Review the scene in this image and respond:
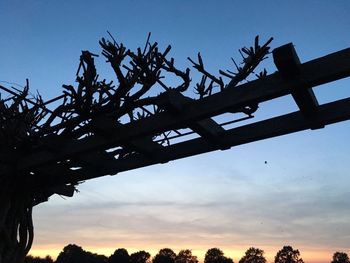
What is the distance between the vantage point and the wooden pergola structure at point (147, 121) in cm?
282

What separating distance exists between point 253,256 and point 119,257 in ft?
115

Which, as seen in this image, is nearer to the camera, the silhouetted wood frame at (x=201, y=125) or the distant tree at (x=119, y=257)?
Answer: the silhouetted wood frame at (x=201, y=125)

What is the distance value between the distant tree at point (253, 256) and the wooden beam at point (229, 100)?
93.4m

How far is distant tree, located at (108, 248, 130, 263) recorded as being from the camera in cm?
7300

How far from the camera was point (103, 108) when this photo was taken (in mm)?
3586

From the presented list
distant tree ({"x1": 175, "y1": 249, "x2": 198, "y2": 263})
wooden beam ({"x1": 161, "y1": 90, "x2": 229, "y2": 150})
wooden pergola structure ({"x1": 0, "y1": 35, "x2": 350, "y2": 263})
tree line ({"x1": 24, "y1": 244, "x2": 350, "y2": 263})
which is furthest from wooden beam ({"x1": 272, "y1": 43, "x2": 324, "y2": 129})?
distant tree ({"x1": 175, "y1": 249, "x2": 198, "y2": 263})

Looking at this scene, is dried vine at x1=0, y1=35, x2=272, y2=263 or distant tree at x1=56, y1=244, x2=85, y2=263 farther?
distant tree at x1=56, y1=244, x2=85, y2=263

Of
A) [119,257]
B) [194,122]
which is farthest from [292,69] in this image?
[119,257]

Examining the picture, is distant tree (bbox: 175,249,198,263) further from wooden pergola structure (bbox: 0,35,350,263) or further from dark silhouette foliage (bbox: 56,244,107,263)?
wooden pergola structure (bbox: 0,35,350,263)

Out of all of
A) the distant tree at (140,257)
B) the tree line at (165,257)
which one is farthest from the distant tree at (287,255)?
the distant tree at (140,257)

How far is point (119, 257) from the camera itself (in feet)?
242

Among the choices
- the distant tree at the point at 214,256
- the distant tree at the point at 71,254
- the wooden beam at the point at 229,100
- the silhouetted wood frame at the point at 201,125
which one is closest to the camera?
the wooden beam at the point at 229,100

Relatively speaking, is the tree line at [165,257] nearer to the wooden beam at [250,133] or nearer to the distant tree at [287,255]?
the distant tree at [287,255]

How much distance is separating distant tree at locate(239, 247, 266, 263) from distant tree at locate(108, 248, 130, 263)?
102 ft
